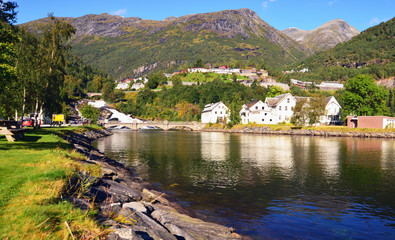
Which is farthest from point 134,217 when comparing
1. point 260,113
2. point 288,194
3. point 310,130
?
point 260,113

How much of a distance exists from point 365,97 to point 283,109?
102ft

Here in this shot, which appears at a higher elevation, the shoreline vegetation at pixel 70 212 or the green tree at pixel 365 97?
the green tree at pixel 365 97

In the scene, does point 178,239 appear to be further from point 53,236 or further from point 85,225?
point 53,236

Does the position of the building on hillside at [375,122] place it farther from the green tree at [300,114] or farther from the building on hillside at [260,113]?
the building on hillside at [260,113]

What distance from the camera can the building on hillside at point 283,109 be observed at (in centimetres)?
12106

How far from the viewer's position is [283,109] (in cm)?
12188

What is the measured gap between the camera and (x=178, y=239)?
1199 cm

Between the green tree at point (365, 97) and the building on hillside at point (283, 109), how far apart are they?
23887mm

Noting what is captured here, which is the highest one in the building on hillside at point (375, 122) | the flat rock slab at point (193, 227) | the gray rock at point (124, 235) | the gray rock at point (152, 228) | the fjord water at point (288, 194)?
the building on hillside at point (375, 122)

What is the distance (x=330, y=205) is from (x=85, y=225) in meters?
17.3

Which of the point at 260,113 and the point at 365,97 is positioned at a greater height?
the point at 365,97

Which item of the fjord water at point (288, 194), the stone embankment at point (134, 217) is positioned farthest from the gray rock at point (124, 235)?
the fjord water at point (288, 194)

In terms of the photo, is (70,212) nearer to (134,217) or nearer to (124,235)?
(124,235)

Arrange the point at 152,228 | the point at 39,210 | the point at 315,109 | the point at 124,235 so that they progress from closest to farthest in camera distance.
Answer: the point at 124,235 < the point at 39,210 < the point at 152,228 < the point at 315,109
